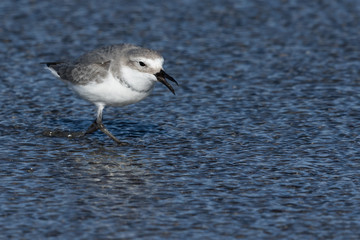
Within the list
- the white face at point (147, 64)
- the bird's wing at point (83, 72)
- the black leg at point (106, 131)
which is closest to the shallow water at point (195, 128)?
the black leg at point (106, 131)

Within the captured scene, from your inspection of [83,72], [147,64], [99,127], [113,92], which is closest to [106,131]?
[99,127]

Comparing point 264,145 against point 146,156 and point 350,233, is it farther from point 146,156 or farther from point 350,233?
point 350,233

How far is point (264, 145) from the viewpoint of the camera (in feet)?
34.3

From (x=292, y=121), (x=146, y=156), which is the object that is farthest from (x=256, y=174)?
(x=292, y=121)

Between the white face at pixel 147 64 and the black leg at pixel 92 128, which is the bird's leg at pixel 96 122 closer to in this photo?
the black leg at pixel 92 128

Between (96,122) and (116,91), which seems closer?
A: (116,91)

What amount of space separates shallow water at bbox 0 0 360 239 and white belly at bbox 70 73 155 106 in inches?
26.5

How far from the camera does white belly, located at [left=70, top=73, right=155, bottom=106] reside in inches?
406

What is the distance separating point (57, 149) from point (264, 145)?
287 centimetres

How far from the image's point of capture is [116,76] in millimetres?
10344

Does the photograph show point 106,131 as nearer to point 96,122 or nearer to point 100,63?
point 96,122

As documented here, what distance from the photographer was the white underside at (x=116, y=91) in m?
10.3

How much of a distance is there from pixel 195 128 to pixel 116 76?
162 cm

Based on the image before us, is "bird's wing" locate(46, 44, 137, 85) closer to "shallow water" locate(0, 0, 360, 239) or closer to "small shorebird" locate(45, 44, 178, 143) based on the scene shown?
"small shorebird" locate(45, 44, 178, 143)
